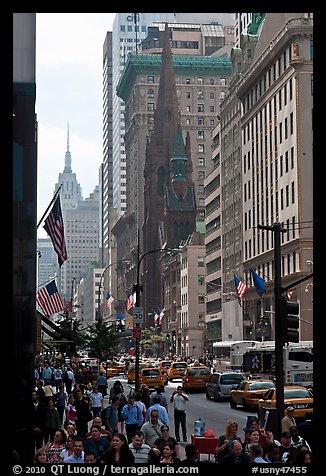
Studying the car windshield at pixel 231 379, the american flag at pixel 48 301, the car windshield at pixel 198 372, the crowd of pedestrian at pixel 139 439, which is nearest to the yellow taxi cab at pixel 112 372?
the car windshield at pixel 198 372

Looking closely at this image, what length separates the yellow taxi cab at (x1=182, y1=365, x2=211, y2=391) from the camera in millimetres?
61719

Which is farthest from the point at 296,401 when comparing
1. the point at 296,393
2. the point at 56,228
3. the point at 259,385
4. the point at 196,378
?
the point at 196,378

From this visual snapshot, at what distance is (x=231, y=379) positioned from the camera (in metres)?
52.2

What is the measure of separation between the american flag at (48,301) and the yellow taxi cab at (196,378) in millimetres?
15743

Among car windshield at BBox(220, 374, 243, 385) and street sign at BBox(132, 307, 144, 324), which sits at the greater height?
street sign at BBox(132, 307, 144, 324)

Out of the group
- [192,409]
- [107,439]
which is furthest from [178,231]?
[107,439]

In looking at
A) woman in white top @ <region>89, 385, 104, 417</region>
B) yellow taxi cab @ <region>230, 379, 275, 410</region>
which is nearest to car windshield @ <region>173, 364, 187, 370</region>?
yellow taxi cab @ <region>230, 379, 275, 410</region>

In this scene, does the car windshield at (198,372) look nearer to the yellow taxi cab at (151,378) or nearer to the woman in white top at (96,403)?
the yellow taxi cab at (151,378)

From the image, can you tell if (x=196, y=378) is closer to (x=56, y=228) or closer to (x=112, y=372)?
Result: (x=112, y=372)

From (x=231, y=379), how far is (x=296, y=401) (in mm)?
17527

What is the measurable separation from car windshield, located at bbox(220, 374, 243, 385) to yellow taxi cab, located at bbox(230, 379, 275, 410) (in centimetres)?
512

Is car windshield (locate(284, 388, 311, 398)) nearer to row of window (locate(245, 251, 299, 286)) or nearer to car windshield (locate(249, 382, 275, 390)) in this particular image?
car windshield (locate(249, 382, 275, 390))

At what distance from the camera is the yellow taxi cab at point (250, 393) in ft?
143
